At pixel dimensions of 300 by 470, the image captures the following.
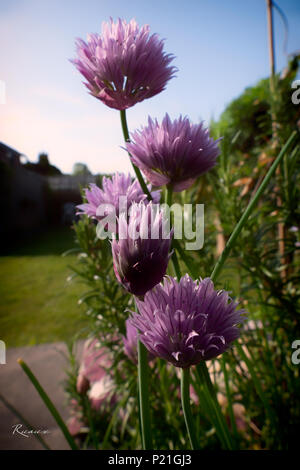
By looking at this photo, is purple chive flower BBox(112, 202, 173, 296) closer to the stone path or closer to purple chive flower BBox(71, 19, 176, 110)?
purple chive flower BBox(71, 19, 176, 110)

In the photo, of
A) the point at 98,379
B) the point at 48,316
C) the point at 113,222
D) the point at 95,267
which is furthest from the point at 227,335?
the point at 48,316

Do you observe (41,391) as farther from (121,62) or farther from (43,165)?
(43,165)

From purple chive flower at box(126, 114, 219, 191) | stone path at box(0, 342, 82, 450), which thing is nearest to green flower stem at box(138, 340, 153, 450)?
purple chive flower at box(126, 114, 219, 191)

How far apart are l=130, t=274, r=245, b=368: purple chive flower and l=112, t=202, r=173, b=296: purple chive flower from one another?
21 mm

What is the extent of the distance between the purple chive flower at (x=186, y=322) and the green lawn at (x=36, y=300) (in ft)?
2.12

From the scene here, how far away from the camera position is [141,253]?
8.2 inches

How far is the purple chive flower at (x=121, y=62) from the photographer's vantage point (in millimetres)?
258

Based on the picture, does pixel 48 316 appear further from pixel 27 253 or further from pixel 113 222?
pixel 27 253

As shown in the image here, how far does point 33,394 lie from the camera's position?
115cm

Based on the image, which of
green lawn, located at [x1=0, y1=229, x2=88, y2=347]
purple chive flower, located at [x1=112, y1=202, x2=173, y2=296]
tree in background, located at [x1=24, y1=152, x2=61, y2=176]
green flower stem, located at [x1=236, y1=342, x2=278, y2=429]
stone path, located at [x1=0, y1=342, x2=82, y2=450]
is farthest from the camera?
green lawn, located at [x1=0, y1=229, x2=88, y2=347]

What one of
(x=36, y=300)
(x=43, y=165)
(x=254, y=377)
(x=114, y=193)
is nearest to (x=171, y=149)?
(x=114, y=193)

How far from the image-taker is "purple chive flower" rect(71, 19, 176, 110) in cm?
26

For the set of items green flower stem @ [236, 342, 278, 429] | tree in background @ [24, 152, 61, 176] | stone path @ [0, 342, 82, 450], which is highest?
tree in background @ [24, 152, 61, 176]
